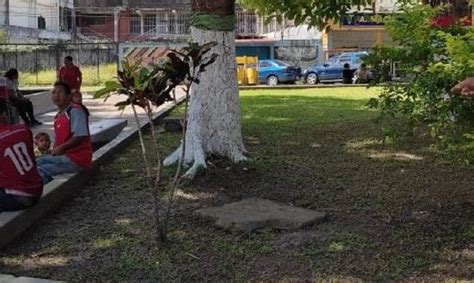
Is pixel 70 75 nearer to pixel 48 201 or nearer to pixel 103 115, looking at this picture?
pixel 103 115

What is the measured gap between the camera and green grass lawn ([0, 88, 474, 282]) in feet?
13.9

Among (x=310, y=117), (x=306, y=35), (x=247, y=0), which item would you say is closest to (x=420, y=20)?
(x=247, y=0)

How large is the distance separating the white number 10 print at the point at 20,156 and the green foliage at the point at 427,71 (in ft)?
8.97

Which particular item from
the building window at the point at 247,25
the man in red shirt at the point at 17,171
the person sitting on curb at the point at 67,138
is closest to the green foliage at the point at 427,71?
the person sitting on curb at the point at 67,138

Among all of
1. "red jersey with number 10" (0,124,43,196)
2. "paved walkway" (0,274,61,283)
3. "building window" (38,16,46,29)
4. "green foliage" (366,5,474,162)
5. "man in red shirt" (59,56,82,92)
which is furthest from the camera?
"building window" (38,16,46,29)

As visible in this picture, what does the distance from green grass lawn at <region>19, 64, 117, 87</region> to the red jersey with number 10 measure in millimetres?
24142

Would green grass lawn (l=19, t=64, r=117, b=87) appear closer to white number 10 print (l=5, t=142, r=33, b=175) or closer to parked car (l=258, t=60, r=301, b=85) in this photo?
parked car (l=258, t=60, r=301, b=85)

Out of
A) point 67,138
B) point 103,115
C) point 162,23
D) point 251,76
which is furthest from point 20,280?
point 162,23

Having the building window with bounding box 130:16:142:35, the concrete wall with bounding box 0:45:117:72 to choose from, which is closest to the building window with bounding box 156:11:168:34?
the building window with bounding box 130:16:142:35

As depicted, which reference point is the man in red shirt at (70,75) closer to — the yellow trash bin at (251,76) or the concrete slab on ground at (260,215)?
the concrete slab on ground at (260,215)

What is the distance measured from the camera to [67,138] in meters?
6.28

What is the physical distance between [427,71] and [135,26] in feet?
179

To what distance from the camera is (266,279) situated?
4.11 metres

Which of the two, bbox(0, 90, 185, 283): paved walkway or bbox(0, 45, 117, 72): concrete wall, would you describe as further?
bbox(0, 45, 117, 72): concrete wall
